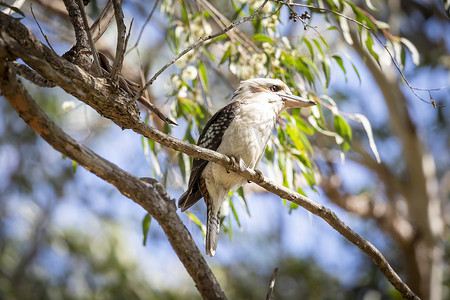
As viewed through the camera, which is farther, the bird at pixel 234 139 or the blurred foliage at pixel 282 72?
the blurred foliage at pixel 282 72

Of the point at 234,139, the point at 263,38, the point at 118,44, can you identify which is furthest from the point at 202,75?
the point at 118,44

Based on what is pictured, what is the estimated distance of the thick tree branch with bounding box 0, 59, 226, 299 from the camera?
142cm

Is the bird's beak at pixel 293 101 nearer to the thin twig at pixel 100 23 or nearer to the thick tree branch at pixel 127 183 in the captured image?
the thick tree branch at pixel 127 183

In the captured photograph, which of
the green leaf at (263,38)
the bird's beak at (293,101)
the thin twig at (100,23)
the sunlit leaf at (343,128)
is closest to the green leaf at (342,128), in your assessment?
the sunlit leaf at (343,128)

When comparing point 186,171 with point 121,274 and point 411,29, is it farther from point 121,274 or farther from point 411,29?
point 411,29

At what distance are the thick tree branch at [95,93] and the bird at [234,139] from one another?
0.28 meters

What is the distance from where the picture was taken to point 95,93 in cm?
166

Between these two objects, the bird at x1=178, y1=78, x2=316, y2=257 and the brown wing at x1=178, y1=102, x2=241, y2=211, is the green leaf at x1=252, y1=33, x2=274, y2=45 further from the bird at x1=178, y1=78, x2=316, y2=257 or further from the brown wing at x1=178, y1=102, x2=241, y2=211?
the brown wing at x1=178, y1=102, x2=241, y2=211

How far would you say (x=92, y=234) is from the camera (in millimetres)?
5703

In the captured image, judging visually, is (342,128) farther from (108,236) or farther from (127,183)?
(108,236)

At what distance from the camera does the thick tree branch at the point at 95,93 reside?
1406mm

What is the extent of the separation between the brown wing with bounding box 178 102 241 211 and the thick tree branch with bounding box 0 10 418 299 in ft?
1.29

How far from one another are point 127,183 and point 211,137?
0.71 meters

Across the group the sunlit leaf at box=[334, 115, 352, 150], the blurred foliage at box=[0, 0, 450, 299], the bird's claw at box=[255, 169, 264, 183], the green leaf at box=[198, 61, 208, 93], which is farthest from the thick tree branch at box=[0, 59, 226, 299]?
the blurred foliage at box=[0, 0, 450, 299]
